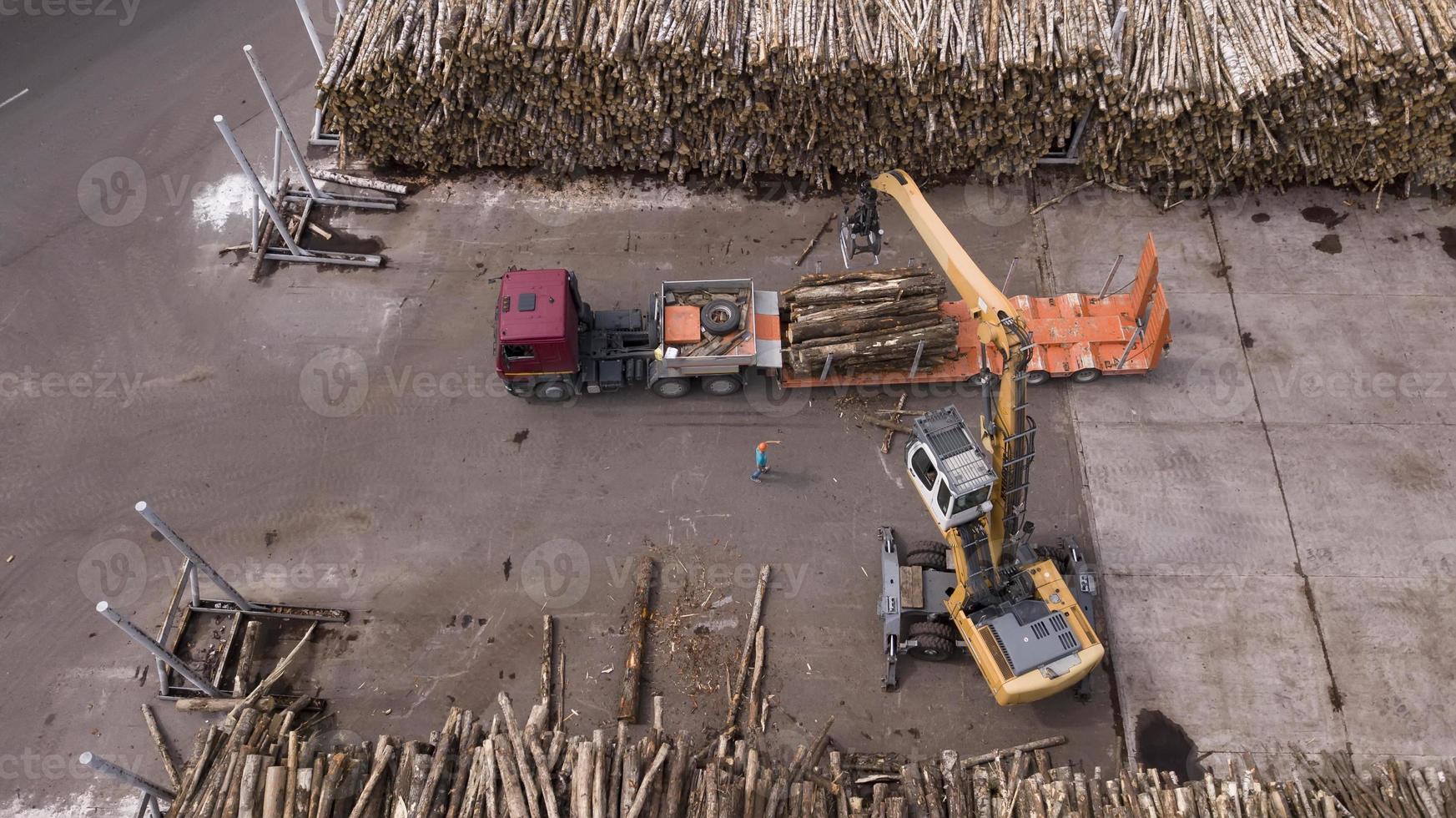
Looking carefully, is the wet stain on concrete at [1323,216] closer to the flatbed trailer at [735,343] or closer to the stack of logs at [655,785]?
the flatbed trailer at [735,343]

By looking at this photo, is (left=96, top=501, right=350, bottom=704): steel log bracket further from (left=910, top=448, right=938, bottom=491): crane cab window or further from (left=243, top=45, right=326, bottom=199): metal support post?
(left=910, top=448, right=938, bottom=491): crane cab window

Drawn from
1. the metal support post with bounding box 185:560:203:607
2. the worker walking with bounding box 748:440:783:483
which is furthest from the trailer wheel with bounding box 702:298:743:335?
the metal support post with bounding box 185:560:203:607

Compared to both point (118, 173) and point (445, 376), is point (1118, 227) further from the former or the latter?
point (118, 173)

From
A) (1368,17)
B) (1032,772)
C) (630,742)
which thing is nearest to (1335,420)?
(1368,17)

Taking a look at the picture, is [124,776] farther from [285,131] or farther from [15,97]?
[15,97]

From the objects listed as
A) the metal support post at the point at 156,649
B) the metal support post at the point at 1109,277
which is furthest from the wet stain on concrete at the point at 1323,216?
the metal support post at the point at 156,649
